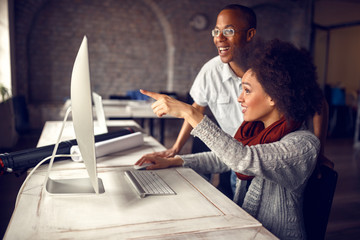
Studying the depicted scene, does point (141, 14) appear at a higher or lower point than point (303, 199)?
higher

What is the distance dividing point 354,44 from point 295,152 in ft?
31.3

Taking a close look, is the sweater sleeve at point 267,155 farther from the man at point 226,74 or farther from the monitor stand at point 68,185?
the man at point 226,74

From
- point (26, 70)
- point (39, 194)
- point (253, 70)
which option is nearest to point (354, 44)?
point (26, 70)

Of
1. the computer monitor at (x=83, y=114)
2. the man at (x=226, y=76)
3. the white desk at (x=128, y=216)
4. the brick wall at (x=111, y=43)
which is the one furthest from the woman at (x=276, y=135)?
the brick wall at (x=111, y=43)

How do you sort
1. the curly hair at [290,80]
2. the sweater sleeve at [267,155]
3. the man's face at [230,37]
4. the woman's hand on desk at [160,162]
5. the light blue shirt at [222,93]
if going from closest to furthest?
the sweater sleeve at [267,155] → the curly hair at [290,80] → the woman's hand on desk at [160,162] → the man's face at [230,37] → the light blue shirt at [222,93]

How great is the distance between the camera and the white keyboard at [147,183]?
43.4 inches

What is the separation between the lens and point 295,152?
107cm

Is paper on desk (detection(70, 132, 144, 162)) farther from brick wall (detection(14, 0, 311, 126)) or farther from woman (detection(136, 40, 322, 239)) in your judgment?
brick wall (detection(14, 0, 311, 126))

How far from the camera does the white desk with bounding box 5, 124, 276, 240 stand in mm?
820

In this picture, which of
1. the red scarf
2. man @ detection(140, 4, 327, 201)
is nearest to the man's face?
man @ detection(140, 4, 327, 201)

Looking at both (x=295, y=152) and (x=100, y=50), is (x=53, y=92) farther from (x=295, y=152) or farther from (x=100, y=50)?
(x=295, y=152)

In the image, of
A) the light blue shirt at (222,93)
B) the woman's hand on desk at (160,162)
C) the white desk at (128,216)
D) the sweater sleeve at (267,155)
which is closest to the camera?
the white desk at (128,216)

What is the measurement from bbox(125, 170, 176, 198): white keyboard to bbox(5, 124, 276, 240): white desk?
0.03 m

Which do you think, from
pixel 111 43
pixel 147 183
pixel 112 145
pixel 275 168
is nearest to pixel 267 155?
pixel 275 168
